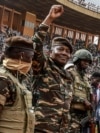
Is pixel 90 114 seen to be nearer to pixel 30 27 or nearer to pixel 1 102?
pixel 1 102

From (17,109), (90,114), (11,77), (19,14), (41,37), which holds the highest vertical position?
(19,14)

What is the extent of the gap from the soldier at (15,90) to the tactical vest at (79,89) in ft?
5.48

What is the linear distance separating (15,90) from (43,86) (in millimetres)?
1168

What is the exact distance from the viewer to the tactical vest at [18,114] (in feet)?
7.80

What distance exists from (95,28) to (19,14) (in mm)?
7441

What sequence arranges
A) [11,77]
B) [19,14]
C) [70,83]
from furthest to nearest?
[19,14] < [70,83] < [11,77]

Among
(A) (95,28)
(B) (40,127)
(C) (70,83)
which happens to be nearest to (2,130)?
(B) (40,127)

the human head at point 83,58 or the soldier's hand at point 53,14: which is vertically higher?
the soldier's hand at point 53,14

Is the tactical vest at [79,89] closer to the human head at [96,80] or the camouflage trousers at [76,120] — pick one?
the camouflage trousers at [76,120]

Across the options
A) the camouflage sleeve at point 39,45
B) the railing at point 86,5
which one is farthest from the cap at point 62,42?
the railing at point 86,5

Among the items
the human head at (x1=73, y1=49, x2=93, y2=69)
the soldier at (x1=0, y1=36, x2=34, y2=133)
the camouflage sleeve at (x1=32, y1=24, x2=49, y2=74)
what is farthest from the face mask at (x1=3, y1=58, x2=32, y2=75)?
the human head at (x1=73, y1=49, x2=93, y2=69)

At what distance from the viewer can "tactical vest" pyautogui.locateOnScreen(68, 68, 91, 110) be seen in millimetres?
4234

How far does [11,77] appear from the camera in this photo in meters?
2.43

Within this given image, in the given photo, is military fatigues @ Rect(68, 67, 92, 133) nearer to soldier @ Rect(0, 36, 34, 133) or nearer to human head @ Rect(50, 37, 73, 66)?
human head @ Rect(50, 37, 73, 66)
